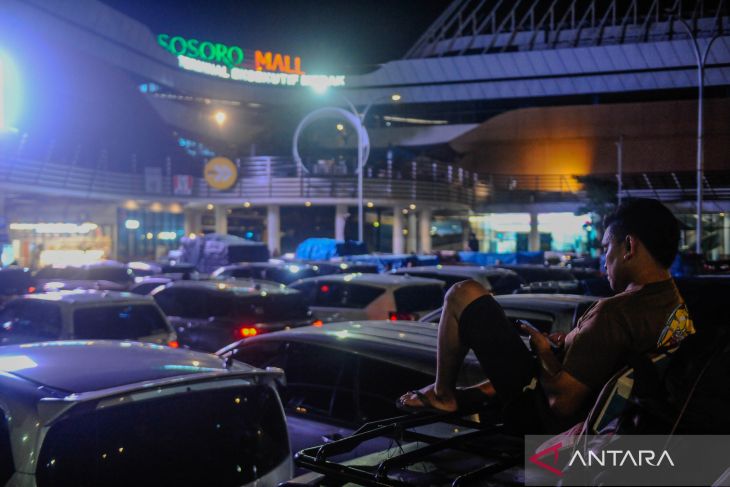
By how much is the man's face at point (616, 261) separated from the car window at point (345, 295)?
8.31 metres

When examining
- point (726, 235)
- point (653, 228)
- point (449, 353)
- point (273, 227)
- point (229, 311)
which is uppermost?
point (273, 227)

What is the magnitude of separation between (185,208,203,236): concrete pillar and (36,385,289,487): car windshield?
45.0 m

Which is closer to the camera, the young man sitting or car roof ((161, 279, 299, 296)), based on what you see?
the young man sitting

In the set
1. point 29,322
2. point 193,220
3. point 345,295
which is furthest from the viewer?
point 193,220

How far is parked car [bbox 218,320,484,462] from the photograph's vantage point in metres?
4.39

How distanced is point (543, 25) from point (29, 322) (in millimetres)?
52317

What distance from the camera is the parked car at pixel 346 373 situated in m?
4.39

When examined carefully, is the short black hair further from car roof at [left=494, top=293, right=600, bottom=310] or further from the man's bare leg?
car roof at [left=494, top=293, right=600, bottom=310]

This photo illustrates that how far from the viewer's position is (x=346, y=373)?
4.62 m

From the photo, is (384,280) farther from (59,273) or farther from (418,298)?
(59,273)

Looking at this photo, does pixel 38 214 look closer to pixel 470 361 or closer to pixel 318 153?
pixel 318 153

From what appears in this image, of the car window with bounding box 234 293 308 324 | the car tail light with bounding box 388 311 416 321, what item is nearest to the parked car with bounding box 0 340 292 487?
the car window with bounding box 234 293 308 324

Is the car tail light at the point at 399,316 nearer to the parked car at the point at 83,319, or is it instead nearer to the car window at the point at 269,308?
the car window at the point at 269,308

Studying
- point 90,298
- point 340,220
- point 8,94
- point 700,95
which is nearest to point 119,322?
point 90,298
